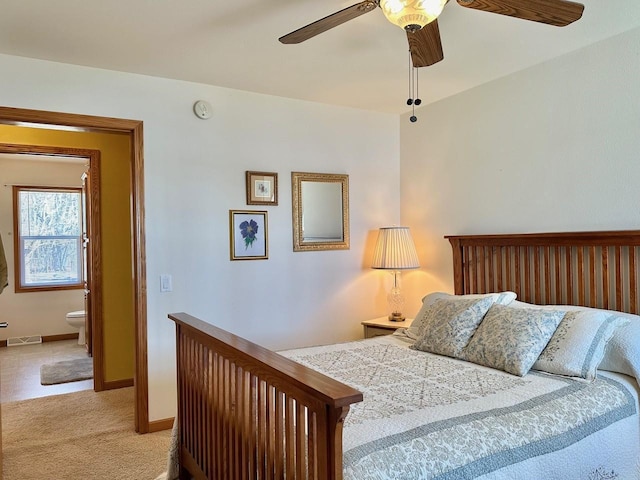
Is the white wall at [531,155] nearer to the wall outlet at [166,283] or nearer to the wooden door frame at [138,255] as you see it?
the wall outlet at [166,283]

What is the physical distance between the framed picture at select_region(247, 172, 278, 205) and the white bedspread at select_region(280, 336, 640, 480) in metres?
1.53

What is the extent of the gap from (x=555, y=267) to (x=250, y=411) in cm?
217

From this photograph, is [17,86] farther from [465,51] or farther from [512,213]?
[512,213]

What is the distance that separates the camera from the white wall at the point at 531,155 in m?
2.64

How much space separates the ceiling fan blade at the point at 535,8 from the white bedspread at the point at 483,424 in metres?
1.54

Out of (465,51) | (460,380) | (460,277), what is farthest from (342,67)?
(460,380)

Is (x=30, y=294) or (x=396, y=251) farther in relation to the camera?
(x=30, y=294)

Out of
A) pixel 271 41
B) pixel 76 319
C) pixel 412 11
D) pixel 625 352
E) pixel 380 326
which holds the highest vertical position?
pixel 271 41

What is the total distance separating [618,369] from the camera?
7.26 ft

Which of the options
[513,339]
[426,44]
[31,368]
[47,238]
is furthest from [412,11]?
[47,238]

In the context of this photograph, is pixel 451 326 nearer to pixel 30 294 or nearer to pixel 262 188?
pixel 262 188

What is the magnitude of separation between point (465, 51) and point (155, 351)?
278cm

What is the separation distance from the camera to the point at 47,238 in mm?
6176

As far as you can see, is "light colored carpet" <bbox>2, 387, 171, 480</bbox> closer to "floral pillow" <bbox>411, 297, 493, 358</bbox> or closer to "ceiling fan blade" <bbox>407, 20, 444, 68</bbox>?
"floral pillow" <bbox>411, 297, 493, 358</bbox>
